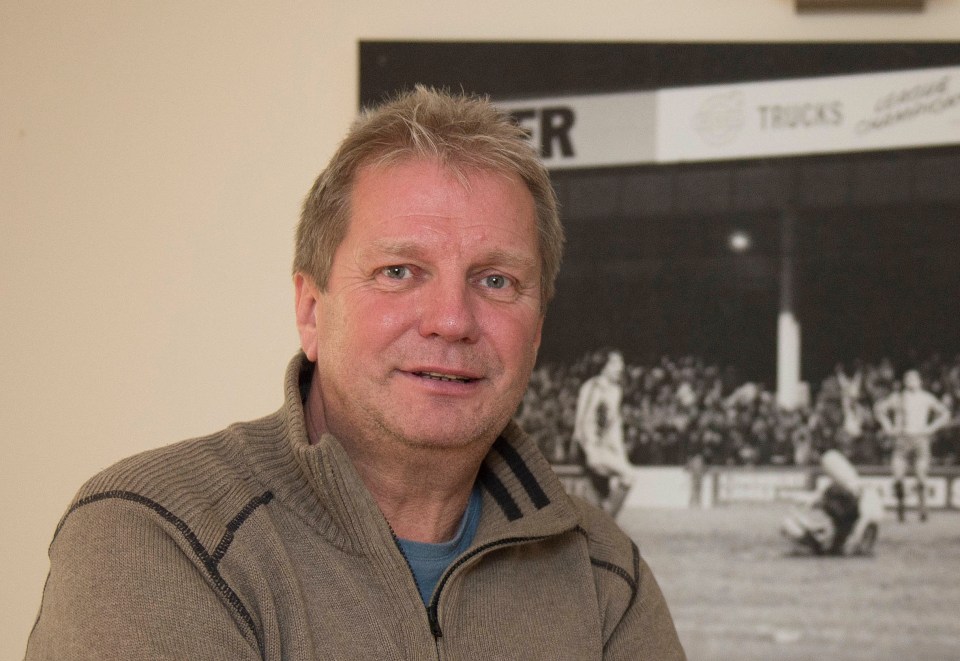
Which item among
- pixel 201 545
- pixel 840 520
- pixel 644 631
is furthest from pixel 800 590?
pixel 201 545

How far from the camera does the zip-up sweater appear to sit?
1.07 metres

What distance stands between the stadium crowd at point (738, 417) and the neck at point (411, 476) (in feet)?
1.93

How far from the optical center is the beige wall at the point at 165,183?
2.03 meters

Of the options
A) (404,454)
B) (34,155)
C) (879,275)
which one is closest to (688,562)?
(879,275)

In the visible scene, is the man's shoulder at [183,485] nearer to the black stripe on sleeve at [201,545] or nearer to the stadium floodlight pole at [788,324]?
the black stripe on sleeve at [201,545]

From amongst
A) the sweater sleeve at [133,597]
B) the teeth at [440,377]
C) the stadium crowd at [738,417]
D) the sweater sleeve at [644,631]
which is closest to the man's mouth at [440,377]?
the teeth at [440,377]

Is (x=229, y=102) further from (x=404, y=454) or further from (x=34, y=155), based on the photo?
(x=404, y=454)

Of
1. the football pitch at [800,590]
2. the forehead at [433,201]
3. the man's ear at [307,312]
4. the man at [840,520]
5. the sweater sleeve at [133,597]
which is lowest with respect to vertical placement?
the football pitch at [800,590]

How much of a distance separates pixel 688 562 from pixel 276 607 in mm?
1020

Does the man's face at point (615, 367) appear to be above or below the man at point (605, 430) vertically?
above

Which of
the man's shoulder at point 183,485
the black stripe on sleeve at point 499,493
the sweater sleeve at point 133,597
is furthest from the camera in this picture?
the black stripe on sleeve at point 499,493

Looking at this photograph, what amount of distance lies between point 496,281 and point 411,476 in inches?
11.4

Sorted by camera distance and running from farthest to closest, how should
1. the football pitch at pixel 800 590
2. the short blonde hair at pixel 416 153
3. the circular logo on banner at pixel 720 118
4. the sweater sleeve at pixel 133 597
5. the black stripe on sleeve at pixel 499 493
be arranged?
the circular logo on banner at pixel 720 118
the football pitch at pixel 800 590
the black stripe on sleeve at pixel 499 493
the short blonde hair at pixel 416 153
the sweater sleeve at pixel 133 597

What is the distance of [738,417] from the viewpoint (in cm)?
198
